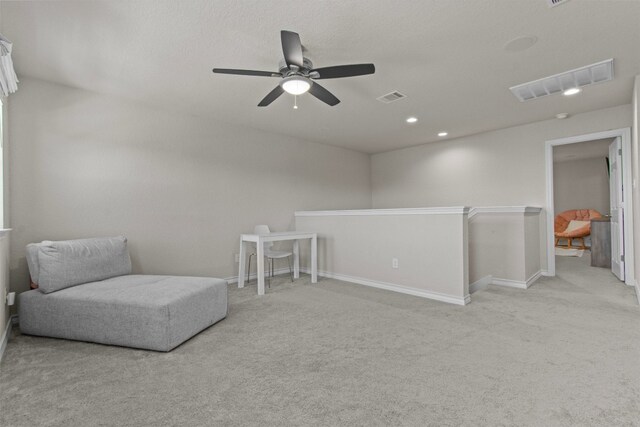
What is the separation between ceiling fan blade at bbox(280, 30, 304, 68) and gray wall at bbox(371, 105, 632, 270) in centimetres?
407

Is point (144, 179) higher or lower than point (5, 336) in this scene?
higher

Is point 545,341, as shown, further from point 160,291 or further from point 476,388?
point 160,291

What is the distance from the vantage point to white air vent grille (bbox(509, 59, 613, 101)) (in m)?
2.81

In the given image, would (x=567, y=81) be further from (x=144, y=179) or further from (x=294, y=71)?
(x=144, y=179)

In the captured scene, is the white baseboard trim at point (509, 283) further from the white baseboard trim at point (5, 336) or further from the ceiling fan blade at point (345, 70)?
the white baseboard trim at point (5, 336)

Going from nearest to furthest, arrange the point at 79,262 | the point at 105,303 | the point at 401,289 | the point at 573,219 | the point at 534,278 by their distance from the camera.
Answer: the point at 105,303, the point at 79,262, the point at 401,289, the point at 534,278, the point at 573,219

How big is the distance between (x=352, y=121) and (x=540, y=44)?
239 cm

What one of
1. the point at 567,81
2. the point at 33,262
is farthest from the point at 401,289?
the point at 33,262

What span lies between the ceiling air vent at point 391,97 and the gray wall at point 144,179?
2034 millimetres

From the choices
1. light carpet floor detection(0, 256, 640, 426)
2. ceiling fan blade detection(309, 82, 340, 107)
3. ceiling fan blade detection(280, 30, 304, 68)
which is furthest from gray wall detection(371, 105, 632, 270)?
ceiling fan blade detection(280, 30, 304, 68)

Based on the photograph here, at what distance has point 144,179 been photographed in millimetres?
3578

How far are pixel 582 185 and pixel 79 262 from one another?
1048 centimetres

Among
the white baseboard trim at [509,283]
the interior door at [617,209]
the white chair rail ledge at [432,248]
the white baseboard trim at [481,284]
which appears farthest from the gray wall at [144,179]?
the interior door at [617,209]

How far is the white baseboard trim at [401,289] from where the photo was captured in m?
3.18
